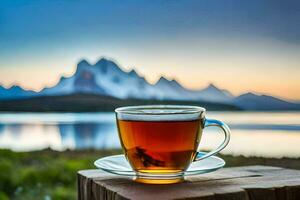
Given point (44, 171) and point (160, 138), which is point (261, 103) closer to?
A: point (44, 171)

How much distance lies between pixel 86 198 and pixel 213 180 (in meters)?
0.29

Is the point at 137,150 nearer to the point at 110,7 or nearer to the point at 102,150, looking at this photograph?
the point at 102,150

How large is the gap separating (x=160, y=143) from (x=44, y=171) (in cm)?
113

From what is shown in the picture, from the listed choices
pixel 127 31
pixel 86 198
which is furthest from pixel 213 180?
pixel 127 31

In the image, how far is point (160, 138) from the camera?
0.95 m

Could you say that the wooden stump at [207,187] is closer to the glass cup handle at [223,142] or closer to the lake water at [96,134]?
the glass cup handle at [223,142]

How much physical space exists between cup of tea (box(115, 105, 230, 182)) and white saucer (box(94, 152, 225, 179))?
0.01 meters

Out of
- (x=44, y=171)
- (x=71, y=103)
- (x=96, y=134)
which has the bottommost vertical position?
(x=44, y=171)

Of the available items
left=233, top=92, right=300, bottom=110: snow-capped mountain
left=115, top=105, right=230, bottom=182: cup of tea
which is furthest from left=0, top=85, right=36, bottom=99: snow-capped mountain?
left=115, top=105, right=230, bottom=182: cup of tea

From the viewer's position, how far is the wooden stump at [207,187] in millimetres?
932

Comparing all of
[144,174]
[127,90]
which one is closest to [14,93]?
[127,90]

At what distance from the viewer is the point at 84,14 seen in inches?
80.8

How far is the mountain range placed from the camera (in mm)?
2041

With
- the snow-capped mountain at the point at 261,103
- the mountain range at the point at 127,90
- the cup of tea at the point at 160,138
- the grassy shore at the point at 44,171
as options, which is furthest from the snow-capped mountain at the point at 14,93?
the cup of tea at the point at 160,138
